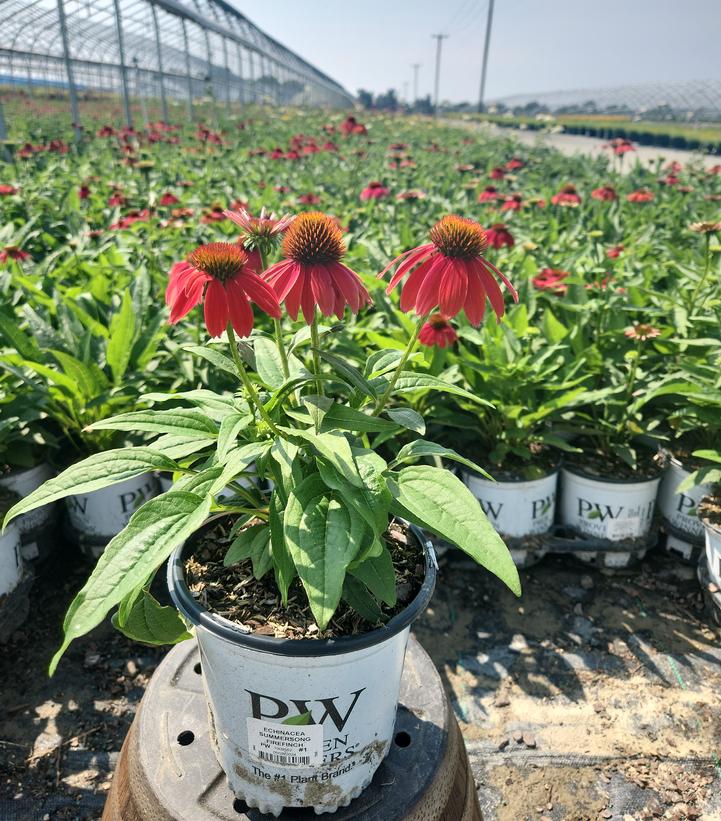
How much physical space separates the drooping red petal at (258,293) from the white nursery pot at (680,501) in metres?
1.98

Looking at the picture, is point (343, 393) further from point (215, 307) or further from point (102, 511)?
point (215, 307)

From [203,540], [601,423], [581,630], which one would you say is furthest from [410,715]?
[601,423]

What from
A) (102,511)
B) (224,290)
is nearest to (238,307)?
(224,290)

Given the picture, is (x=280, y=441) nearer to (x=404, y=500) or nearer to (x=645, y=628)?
(x=404, y=500)

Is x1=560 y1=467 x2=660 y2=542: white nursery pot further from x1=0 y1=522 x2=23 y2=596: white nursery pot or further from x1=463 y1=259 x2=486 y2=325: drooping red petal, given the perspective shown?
x1=0 y1=522 x2=23 y2=596: white nursery pot

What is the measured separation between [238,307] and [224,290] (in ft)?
0.10

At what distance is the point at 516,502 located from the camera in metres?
2.40

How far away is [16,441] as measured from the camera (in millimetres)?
2205

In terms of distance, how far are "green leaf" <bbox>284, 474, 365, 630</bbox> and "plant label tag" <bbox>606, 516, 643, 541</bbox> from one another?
179 cm

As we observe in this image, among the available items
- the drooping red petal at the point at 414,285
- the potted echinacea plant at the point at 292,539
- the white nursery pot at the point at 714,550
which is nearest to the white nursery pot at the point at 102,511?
the potted echinacea plant at the point at 292,539

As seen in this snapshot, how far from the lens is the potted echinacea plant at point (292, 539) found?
35.4 inches

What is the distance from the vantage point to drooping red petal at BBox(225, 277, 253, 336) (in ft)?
3.11

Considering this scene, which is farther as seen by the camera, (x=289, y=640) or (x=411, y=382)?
(x=411, y=382)

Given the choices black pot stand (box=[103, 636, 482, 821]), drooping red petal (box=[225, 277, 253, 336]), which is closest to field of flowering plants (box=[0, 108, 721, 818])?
drooping red petal (box=[225, 277, 253, 336])
